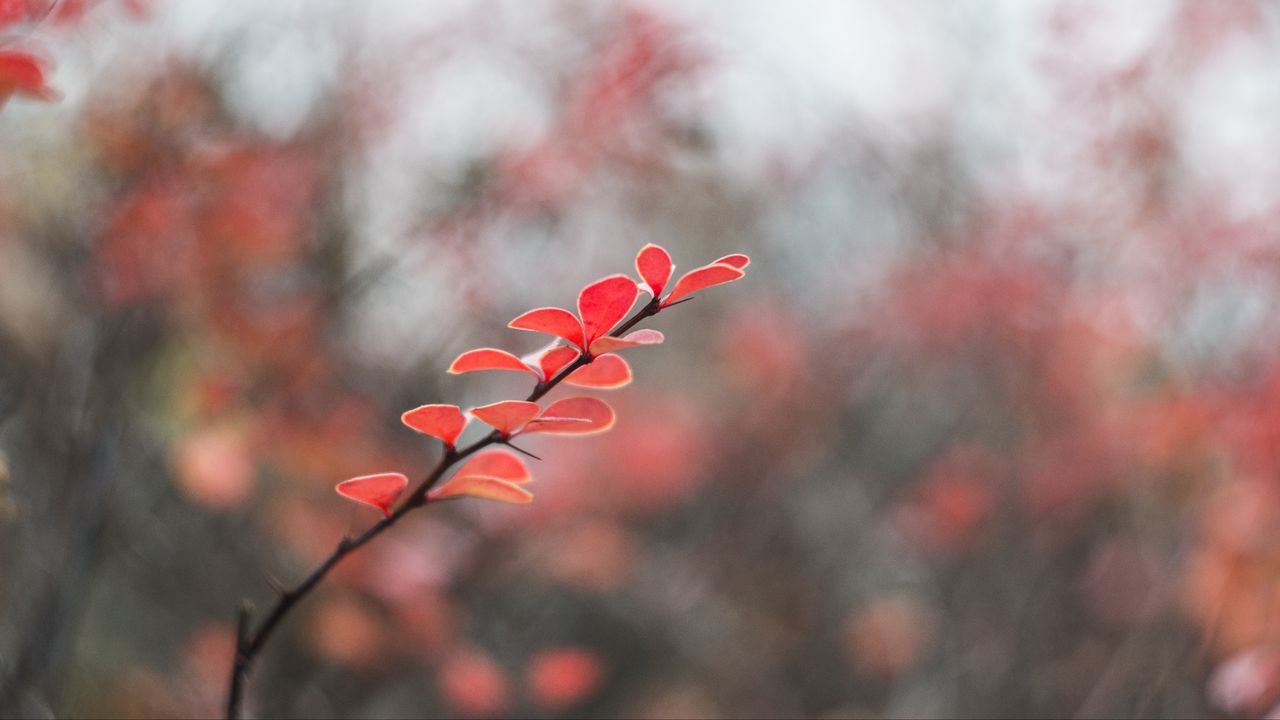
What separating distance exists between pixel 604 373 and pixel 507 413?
0.28 feet

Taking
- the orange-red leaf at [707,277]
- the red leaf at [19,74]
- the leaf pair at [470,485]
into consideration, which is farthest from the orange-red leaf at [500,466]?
the red leaf at [19,74]

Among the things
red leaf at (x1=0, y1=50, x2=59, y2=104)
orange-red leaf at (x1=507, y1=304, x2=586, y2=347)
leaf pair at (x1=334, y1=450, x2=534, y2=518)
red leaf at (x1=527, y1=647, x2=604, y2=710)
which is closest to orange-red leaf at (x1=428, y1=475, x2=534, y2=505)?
leaf pair at (x1=334, y1=450, x2=534, y2=518)

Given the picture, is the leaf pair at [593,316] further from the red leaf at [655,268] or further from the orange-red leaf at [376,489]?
the orange-red leaf at [376,489]

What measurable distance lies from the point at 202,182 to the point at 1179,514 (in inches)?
113

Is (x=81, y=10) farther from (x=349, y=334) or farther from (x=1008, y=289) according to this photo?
(x=1008, y=289)

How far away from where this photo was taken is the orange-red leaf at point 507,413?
60 cm

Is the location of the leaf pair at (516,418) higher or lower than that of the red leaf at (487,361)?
lower

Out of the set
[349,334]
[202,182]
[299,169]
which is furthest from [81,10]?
[349,334]

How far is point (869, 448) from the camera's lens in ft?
13.0


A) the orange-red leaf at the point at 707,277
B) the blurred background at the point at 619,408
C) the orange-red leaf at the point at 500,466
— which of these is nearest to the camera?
the orange-red leaf at the point at 707,277

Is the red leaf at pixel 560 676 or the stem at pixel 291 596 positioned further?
the red leaf at pixel 560 676

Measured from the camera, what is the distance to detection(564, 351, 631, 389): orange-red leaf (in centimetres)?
65

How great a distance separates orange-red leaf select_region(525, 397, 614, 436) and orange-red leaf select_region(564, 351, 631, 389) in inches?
0.5

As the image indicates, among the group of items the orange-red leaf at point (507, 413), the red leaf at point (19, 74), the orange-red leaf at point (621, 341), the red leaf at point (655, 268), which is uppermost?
the red leaf at point (19, 74)
